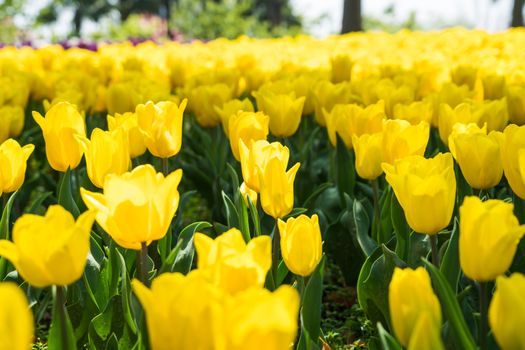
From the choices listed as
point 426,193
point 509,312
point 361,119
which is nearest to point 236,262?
point 509,312

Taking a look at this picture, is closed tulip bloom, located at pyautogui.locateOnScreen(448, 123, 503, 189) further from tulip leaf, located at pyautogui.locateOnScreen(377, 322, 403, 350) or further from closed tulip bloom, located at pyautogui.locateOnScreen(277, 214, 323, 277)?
tulip leaf, located at pyautogui.locateOnScreen(377, 322, 403, 350)

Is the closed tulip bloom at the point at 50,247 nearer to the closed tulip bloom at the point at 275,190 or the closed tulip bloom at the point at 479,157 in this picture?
the closed tulip bloom at the point at 275,190

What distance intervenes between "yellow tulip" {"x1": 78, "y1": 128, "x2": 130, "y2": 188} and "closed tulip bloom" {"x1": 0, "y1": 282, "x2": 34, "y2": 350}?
39.8 inches

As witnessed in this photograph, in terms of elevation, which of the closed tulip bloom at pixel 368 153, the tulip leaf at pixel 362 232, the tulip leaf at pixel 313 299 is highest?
the closed tulip bloom at pixel 368 153

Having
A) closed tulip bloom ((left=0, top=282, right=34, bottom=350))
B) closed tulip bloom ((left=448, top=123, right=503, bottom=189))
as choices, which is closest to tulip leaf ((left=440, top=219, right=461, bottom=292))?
closed tulip bloom ((left=448, top=123, right=503, bottom=189))

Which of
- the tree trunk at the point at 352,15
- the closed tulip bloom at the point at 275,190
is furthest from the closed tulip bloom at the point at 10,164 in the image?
the tree trunk at the point at 352,15

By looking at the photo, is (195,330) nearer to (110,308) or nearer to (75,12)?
(110,308)

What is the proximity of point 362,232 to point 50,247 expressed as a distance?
134 centimetres

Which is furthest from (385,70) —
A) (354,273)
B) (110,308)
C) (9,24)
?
(9,24)

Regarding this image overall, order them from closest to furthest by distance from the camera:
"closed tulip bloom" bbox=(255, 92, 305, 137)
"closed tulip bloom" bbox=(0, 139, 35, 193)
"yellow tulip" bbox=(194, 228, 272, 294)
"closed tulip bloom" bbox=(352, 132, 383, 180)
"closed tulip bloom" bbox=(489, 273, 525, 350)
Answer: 1. "closed tulip bloom" bbox=(489, 273, 525, 350)
2. "yellow tulip" bbox=(194, 228, 272, 294)
3. "closed tulip bloom" bbox=(0, 139, 35, 193)
4. "closed tulip bloom" bbox=(352, 132, 383, 180)
5. "closed tulip bloom" bbox=(255, 92, 305, 137)

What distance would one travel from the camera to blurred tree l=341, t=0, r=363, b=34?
50.1 ft

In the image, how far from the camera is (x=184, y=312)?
41.9 inches

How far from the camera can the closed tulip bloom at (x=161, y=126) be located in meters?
2.30

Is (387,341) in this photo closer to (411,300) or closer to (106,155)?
(411,300)
